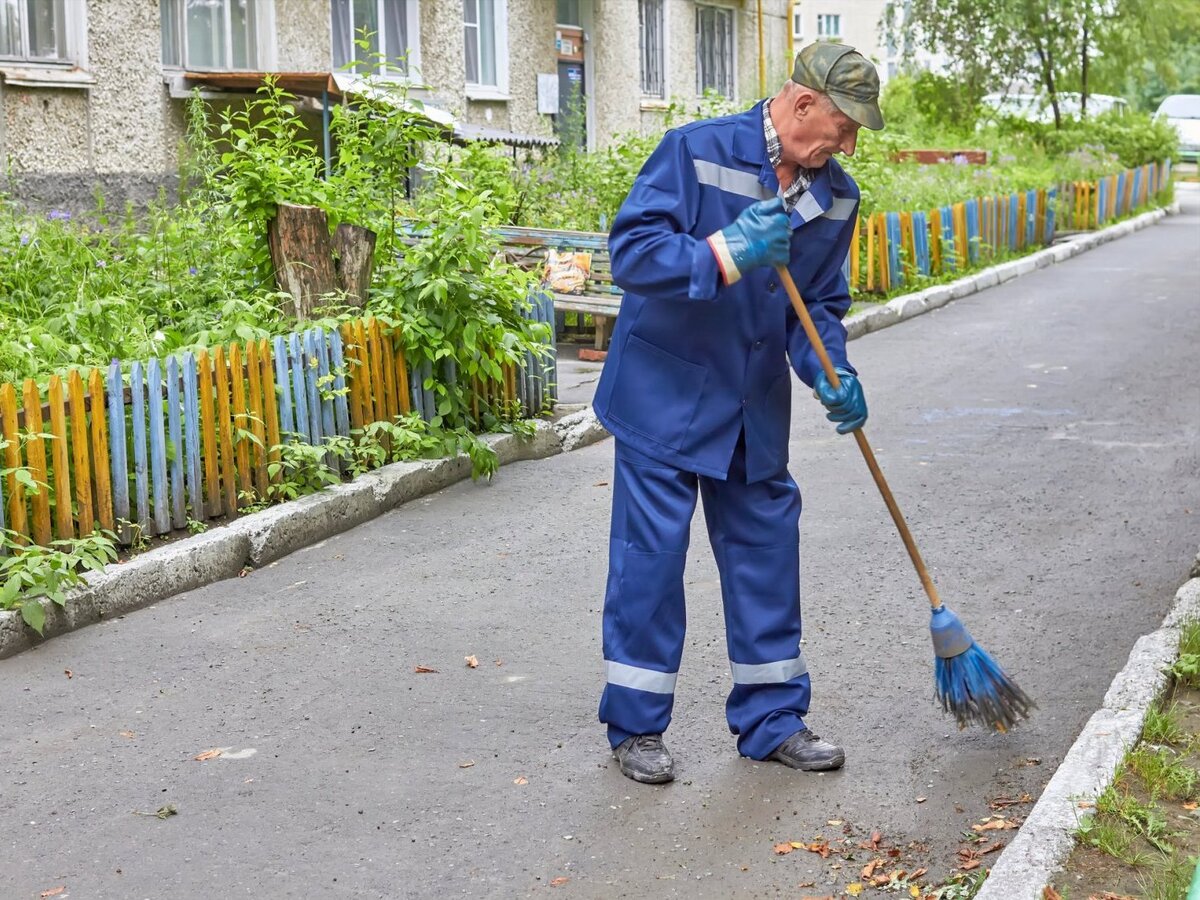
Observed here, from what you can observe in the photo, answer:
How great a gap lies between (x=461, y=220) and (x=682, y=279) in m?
3.96

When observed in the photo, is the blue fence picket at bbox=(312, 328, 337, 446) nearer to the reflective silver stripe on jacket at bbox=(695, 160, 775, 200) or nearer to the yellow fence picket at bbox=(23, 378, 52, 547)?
the yellow fence picket at bbox=(23, 378, 52, 547)

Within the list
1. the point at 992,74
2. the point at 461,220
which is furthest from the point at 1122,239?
the point at 461,220

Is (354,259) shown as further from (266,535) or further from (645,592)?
(645,592)

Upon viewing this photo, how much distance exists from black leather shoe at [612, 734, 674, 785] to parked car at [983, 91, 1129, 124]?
995 inches

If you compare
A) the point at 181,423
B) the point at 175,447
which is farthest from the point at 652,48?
the point at 175,447

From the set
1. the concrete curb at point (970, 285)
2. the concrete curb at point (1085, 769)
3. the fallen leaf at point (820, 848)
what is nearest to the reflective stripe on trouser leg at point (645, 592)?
the fallen leaf at point (820, 848)

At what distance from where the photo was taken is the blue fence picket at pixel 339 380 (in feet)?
23.8

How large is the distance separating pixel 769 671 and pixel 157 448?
10.1ft

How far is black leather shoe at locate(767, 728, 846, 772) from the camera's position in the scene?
425 cm

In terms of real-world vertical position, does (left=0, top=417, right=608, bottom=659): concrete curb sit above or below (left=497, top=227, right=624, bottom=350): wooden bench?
below

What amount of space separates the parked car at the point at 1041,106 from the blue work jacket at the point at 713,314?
81.6 ft

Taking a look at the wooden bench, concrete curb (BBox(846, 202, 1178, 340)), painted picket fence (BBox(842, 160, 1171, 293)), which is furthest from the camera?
painted picket fence (BBox(842, 160, 1171, 293))

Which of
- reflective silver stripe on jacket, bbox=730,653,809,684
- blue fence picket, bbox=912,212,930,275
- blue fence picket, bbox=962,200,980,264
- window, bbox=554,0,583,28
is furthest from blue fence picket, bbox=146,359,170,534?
window, bbox=554,0,583,28

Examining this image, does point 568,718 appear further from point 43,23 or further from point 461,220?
point 43,23
